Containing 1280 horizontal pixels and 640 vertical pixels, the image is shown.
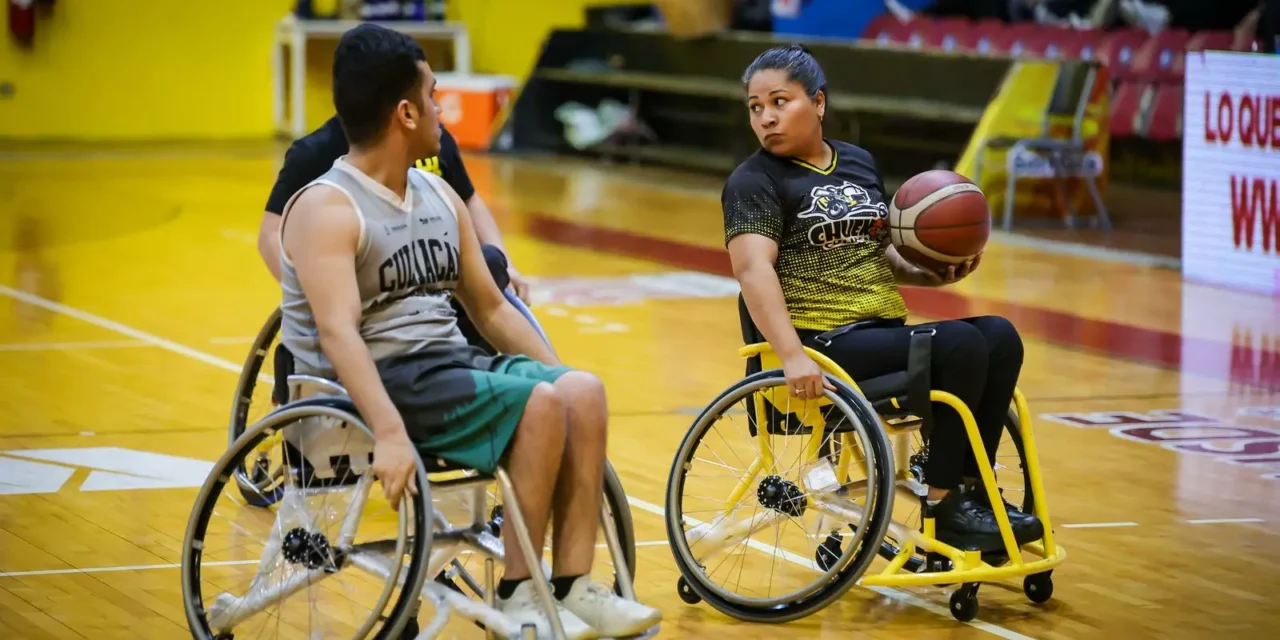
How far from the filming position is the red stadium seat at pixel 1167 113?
13812 millimetres

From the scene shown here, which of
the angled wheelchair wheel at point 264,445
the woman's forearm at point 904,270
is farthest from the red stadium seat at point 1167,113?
the woman's forearm at point 904,270

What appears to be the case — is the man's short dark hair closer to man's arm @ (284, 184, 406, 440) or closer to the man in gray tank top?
the man in gray tank top

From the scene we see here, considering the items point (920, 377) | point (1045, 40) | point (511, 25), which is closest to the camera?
point (920, 377)

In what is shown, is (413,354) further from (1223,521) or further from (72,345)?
(72,345)

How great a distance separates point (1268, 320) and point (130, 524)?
5.74 metres

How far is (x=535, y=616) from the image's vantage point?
11.1 ft

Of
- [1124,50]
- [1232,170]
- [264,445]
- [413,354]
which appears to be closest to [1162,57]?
[1124,50]

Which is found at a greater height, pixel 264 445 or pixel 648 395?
pixel 264 445

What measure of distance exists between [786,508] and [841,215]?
2.28 ft

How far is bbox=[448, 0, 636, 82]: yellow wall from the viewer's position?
19.6 meters

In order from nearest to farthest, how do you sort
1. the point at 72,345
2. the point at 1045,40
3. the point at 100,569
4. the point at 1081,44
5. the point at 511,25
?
the point at 100,569 < the point at 72,345 < the point at 1081,44 < the point at 1045,40 < the point at 511,25

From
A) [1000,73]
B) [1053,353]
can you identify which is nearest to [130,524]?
[1053,353]

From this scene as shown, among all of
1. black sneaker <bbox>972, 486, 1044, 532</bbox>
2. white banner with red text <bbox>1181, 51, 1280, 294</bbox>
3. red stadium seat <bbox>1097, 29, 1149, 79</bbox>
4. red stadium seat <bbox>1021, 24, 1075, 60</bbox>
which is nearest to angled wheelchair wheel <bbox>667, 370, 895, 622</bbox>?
black sneaker <bbox>972, 486, 1044, 532</bbox>

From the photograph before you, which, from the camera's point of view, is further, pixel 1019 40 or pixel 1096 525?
pixel 1019 40
